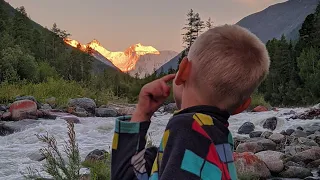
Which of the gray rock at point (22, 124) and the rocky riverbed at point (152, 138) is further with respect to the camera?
the gray rock at point (22, 124)

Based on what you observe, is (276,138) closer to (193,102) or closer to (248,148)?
(248,148)

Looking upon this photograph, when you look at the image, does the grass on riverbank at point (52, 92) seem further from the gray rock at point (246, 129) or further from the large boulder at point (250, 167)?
the large boulder at point (250, 167)

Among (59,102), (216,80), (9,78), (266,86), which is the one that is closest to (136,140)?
(216,80)

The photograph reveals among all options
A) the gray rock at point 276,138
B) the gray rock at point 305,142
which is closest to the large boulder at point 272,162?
the gray rock at point 305,142

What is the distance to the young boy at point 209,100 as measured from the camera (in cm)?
105

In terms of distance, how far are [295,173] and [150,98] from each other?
20.2ft

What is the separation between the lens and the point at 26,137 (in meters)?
10.6

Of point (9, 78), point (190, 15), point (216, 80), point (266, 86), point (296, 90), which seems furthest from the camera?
point (190, 15)

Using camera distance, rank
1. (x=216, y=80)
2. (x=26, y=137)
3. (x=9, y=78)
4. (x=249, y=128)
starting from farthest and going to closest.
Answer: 1. (x=9, y=78)
2. (x=249, y=128)
3. (x=26, y=137)
4. (x=216, y=80)

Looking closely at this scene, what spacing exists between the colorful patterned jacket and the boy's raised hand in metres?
0.13

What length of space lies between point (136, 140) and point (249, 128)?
12175 mm

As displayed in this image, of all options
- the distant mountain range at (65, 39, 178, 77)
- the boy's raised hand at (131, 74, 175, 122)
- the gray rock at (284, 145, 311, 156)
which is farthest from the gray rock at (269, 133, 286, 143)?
the distant mountain range at (65, 39, 178, 77)

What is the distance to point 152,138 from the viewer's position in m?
9.91

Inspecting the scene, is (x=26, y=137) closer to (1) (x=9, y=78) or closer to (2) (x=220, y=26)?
(2) (x=220, y=26)
